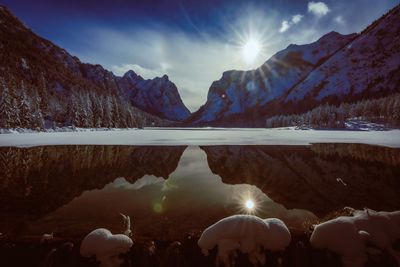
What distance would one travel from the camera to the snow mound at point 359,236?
16.8 feet

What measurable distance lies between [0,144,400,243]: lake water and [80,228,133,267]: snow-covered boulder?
803 mm

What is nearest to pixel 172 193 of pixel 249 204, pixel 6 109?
pixel 249 204

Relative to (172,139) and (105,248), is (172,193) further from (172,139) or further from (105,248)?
(172,139)

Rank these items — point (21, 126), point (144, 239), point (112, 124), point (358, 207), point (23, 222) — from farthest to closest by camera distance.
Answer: point (112, 124), point (21, 126), point (358, 207), point (23, 222), point (144, 239)

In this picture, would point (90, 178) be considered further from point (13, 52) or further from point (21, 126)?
point (13, 52)

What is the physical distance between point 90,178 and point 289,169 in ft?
41.2

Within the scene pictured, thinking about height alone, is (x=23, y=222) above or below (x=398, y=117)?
below

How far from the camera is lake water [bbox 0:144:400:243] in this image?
741cm

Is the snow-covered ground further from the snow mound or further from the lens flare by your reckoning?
the snow mound

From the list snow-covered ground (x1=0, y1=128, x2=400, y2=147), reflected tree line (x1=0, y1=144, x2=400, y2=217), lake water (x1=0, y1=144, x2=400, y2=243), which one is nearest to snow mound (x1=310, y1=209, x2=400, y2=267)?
lake water (x1=0, y1=144, x2=400, y2=243)

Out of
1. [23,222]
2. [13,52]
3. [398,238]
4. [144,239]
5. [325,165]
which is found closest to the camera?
Answer: [398,238]

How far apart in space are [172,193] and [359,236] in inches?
280

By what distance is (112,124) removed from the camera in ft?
277

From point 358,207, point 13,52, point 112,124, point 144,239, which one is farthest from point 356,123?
point 13,52
